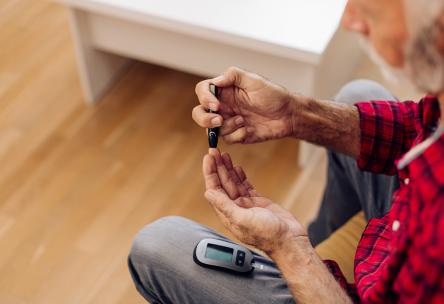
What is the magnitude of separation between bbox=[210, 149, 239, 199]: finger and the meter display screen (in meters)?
0.09

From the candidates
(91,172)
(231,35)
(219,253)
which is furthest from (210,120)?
(91,172)

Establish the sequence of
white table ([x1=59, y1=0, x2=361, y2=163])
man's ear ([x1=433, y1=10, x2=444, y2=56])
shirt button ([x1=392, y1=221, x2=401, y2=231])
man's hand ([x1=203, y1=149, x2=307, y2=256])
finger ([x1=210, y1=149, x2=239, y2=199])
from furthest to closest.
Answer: white table ([x1=59, y1=0, x2=361, y2=163])
finger ([x1=210, y1=149, x2=239, y2=199])
man's hand ([x1=203, y1=149, x2=307, y2=256])
shirt button ([x1=392, y1=221, x2=401, y2=231])
man's ear ([x1=433, y1=10, x2=444, y2=56])

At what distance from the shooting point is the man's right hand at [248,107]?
1114 mm

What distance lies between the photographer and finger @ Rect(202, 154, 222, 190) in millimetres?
1030

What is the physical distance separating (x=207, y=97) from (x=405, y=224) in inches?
17.8

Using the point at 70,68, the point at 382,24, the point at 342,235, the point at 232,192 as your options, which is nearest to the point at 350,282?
the point at 342,235

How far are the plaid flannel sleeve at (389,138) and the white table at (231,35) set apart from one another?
0.38 metres

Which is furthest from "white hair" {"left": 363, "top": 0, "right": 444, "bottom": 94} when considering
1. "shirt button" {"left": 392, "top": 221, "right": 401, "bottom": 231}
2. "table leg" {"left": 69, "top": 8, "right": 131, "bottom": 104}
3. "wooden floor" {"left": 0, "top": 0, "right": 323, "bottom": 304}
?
Answer: "table leg" {"left": 69, "top": 8, "right": 131, "bottom": 104}

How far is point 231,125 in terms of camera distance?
3.72ft

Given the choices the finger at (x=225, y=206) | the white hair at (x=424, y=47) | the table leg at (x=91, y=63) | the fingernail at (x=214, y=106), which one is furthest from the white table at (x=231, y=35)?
the white hair at (x=424, y=47)

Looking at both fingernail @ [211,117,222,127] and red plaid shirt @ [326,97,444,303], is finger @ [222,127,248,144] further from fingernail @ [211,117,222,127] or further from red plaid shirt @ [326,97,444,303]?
red plaid shirt @ [326,97,444,303]

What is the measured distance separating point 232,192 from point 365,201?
303 mm

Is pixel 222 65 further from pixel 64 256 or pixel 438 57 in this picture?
pixel 438 57

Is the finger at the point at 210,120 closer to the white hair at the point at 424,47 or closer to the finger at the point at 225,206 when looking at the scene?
the finger at the point at 225,206
